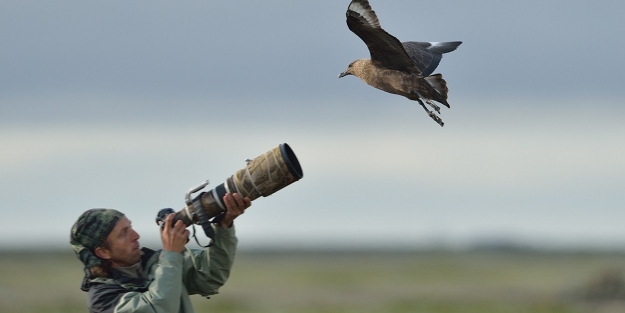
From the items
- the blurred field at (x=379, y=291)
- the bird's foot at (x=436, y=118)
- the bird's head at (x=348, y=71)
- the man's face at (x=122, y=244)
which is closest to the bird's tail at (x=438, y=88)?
the bird's foot at (x=436, y=118)

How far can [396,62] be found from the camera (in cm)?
862

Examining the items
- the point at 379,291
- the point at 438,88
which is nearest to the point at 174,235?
the point at 438,88

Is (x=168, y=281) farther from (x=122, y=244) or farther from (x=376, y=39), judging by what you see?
(x=376, y=39)

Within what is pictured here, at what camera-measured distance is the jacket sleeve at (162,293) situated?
567 cm

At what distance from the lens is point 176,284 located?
226 inches

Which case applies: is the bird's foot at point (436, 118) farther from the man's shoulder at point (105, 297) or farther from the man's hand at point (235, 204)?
the man's shoulder at point (105, 297)

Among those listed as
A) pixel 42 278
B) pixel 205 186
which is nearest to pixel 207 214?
pixel 205 186

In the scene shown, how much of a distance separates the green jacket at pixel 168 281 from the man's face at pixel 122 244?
0.32 feet

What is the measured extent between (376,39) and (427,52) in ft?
2.73

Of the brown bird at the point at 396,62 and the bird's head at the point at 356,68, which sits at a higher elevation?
the bird's head at the point at 356,68

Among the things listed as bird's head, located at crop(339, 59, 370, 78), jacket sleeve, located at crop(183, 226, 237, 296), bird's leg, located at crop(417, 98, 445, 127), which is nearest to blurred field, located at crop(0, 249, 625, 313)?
bird's head, located at crop(339, 59, 370, 78)

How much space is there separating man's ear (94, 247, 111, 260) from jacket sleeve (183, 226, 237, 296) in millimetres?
495

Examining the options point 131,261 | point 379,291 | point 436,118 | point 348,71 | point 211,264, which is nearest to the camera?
point 131,261

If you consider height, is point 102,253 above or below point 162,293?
above
